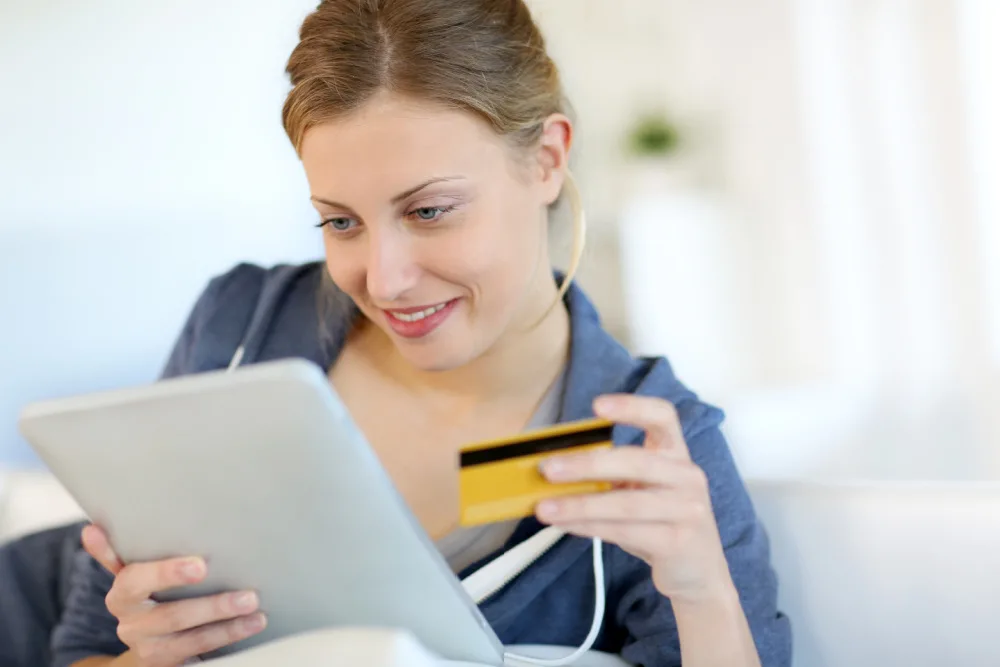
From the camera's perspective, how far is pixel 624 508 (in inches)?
25.8

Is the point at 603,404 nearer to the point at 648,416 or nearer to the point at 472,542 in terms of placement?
the point at 648,416

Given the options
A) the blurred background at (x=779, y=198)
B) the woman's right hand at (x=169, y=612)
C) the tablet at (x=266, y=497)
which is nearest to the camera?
the tablet at (x=266, y=497)

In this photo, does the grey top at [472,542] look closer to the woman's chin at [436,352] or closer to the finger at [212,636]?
the woman's chin at [436,352]

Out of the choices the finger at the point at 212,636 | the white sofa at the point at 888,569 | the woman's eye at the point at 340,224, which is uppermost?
the woman's eye at the point at 340,224

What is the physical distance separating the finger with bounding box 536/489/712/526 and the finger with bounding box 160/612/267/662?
0.78 ft

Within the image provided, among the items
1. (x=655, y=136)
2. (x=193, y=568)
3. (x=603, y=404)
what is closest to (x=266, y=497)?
(x=193, y=568)

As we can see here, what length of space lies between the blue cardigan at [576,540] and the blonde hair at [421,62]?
0.24 meters

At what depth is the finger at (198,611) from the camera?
702 mm

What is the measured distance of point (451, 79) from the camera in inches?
34.3

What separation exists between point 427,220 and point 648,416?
0.29 m

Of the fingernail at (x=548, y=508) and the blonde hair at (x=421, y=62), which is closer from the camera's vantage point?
the fingernail at (x=548, y=508)

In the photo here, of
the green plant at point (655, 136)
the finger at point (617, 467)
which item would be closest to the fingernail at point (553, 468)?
the finger at point (617, 467)

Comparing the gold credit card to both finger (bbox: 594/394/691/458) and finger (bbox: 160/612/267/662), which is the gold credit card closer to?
finger (bbox: 594/394/691/458)

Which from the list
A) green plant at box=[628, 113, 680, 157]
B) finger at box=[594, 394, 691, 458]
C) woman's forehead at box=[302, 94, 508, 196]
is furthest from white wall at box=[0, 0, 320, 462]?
finger at box=[594, 394, 691, 458]
